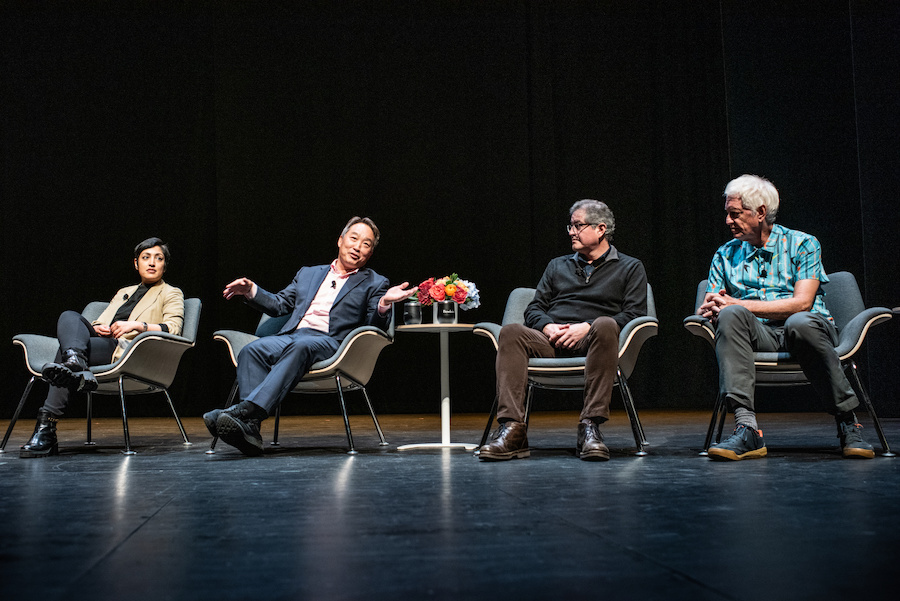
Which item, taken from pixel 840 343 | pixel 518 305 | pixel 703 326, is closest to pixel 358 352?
pixel 518 305

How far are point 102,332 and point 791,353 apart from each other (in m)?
3.04

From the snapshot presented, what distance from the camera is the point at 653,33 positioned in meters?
6.56

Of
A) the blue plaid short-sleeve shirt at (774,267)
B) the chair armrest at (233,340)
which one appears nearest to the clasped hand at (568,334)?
the blue plaid short-sleeve shirt at (774,267)

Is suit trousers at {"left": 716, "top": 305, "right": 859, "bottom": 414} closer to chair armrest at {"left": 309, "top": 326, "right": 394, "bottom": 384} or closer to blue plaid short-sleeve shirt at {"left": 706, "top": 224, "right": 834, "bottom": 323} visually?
blue plaid short-sleeve shirt at {"left": 706, "top": 224, "right": 834, "bottom": 323}

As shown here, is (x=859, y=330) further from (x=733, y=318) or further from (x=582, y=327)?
(x=582, y=327)

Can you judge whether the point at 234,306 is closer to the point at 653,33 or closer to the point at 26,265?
the point at 26,265

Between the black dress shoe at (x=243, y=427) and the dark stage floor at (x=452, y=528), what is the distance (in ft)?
0.35

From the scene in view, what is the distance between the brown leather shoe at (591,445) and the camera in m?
3.01

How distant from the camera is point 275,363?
359 centimetres

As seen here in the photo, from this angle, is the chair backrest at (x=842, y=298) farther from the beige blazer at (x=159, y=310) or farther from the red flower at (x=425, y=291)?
the beige blazer at (x=159, y=310)

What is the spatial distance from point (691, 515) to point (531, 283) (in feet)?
15.3

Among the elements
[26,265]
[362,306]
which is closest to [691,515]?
[362,306]

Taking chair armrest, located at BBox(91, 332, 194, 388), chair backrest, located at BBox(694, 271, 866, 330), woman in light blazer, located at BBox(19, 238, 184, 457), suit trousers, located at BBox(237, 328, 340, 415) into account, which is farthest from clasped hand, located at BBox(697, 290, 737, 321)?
woman in light blazer, located at BBox(19, 238, 184, 457)

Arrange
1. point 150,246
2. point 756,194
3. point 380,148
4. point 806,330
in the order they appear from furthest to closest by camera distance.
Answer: point 380,148 < point 150,246 < point 756,194 < point 806,330
